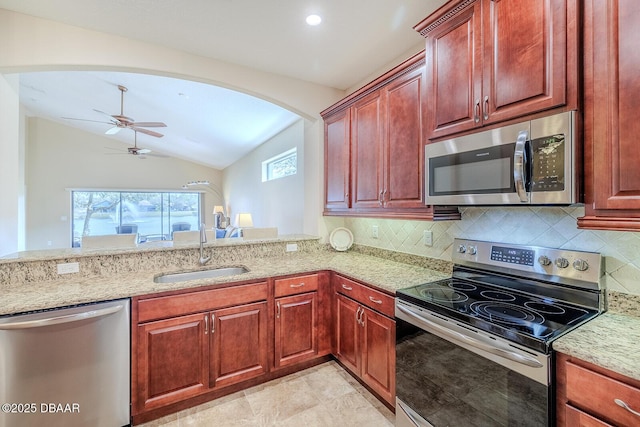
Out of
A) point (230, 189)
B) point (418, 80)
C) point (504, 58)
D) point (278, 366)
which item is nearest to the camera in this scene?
point (504, 58)

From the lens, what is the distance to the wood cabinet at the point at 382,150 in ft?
6.49

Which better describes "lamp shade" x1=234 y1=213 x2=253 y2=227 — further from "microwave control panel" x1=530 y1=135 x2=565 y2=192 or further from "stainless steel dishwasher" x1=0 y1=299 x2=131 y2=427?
"microwave control panel" x1=530 y1=135 x2=565 y2=192

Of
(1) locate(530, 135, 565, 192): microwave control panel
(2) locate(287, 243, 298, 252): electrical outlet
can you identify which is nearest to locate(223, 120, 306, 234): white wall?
(2) locate(287, 243, 298, 252): electrical outlet

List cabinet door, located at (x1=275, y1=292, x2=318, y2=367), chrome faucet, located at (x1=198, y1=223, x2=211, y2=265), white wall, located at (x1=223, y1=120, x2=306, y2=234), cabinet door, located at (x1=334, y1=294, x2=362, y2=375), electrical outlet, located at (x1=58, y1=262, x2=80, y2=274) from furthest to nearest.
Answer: white wall, located at (x1=223, y1=120, x2=306, y2=234) → chrome faucet, located at (x1=198, y1=223, x2=211, y2=265) → cabinet door, located at (x1=275, y1=292, x2=318, y2=367) → cabinet door, located at (x1=334, y1=294, x2=362, y2=375) → electrical outlet, located at (x1=58, y1=262, x2=80, y2=274)

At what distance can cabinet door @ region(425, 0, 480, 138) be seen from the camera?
153 cm

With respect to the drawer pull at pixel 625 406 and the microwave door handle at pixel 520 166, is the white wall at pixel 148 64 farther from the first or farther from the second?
the drawer pull at pixel 625 406

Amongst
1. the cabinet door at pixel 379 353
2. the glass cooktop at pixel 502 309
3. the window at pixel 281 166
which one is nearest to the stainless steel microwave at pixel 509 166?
the glass cooktop at pixel 502 309

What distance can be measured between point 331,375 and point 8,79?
3382mm

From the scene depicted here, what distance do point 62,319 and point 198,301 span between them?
70 cm

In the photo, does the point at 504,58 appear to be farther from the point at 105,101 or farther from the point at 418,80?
the point at 105,101

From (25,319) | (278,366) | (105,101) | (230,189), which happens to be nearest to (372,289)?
(278,366)

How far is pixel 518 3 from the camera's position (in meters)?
1.35

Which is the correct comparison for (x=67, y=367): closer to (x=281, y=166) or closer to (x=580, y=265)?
(x=580, y=265)

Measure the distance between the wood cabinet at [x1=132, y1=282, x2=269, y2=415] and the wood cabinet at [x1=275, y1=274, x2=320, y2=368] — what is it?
117mm
